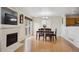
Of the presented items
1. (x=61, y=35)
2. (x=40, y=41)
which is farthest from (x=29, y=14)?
(x=61, y=35)

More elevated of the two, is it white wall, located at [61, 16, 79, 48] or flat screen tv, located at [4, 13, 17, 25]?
flat screen tv, located at [4, 13, 17, 25]

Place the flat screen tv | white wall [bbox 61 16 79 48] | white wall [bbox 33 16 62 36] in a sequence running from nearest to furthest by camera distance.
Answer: the flat screen tv
white wall [bbox 33 16 62 36]
white wall [bbox 61 16 79 48]

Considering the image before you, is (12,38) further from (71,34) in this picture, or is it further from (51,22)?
(71,34)

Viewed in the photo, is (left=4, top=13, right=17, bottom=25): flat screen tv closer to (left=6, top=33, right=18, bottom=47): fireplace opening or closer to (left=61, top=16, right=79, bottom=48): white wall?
(left=6, top=33, right=18, bottom=47): fireplace opening

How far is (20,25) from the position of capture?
409 centimetres

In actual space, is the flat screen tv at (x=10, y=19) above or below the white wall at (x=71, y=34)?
above

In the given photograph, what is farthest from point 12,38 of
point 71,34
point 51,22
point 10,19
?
point 71,34

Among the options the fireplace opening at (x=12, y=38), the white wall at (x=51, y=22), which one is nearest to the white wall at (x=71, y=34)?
the white wall at (x=51, y=22)

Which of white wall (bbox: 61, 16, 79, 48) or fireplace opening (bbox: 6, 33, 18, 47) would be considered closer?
fireplace opening (bbox: 6, 33, 18, 47)

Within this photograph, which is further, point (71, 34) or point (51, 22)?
point (71, 34)

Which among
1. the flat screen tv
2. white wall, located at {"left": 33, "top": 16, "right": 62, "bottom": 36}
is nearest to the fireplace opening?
the flat screen tv

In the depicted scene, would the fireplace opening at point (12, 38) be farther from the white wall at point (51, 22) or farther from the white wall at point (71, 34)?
the white wall at point (71, 34)

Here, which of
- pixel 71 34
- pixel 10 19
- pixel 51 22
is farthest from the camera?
pixel 71 34
